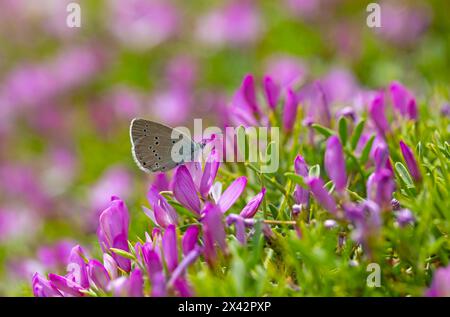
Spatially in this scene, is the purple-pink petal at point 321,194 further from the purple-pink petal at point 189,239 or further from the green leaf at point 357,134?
the green leaf at point 357,134

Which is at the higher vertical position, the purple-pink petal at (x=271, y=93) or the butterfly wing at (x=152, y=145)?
the purple-pink petal at (x=271, y=93)

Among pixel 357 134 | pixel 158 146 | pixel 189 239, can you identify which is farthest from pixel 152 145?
pixel 357 134

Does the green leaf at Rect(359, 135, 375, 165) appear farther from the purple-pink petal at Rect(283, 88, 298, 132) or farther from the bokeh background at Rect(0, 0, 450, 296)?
the bokeh background at Rect(0, 0, 450, 296)

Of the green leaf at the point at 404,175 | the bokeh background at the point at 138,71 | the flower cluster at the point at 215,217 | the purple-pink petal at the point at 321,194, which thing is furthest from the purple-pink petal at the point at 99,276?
the bokeh background at the point at 138,71

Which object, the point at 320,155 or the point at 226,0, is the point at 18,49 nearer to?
the point at 226,0

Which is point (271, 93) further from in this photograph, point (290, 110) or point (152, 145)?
point (152, 145)

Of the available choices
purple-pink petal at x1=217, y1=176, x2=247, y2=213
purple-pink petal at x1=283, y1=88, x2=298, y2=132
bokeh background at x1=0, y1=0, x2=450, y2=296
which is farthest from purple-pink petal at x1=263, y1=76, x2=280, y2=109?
bokeh background at x1=0, y1=0, x2=450, y2=296
